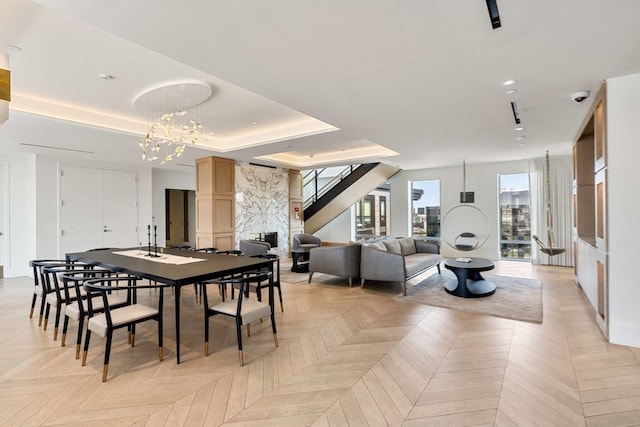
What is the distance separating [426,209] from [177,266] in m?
A: 8.31

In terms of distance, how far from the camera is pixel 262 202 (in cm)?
863

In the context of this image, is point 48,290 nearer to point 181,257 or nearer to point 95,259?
point 95,259

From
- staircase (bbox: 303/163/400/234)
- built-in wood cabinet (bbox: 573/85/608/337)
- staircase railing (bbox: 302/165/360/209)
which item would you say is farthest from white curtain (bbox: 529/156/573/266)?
staircase railing (bbox: 302/165/360/209)

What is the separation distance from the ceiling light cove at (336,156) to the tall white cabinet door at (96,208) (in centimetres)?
362

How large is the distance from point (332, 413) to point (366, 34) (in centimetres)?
273

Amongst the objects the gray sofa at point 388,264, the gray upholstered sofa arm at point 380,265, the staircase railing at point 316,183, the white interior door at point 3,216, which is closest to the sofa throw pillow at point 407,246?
the gray sofa at point 388,264

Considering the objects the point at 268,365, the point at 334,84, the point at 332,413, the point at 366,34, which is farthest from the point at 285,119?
the point at 332,413

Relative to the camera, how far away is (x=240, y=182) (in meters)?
7.98

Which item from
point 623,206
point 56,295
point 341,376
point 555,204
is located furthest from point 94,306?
point 555,204

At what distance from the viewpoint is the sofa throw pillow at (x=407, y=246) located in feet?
22.5

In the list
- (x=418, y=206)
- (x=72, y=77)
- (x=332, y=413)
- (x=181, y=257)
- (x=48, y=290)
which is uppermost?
(x=72, y=77)

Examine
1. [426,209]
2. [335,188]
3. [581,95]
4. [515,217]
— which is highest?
[581,95]

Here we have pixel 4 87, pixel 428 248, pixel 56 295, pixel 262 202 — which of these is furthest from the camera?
pixel 262 202

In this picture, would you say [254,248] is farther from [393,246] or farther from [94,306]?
[94,306]
